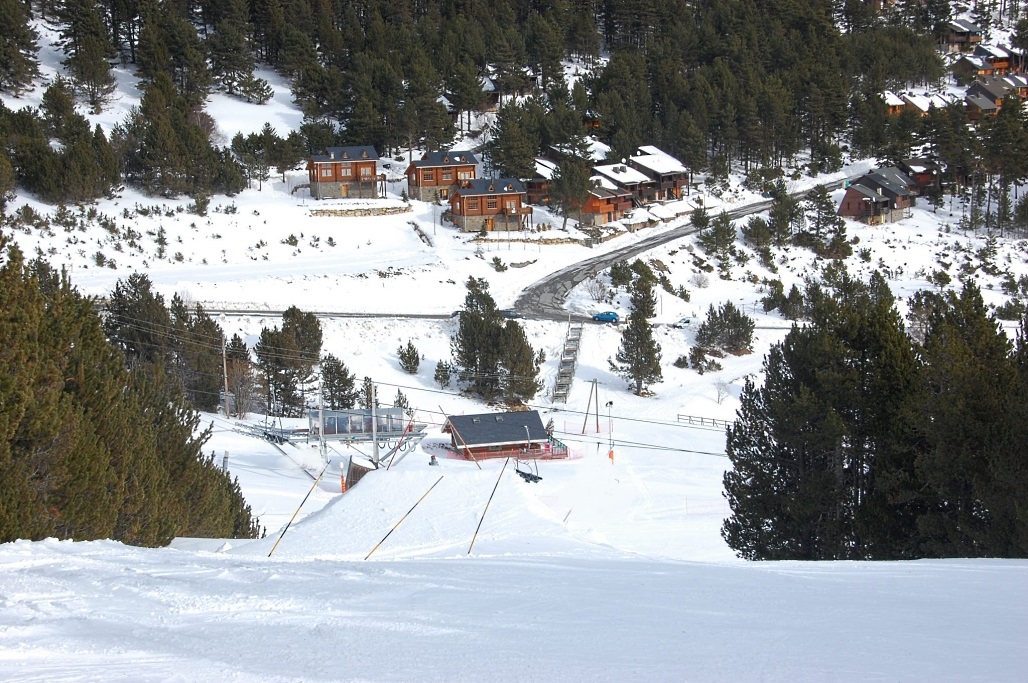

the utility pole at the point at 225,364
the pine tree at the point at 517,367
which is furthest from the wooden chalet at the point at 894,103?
the utility pole at the point at 225,364

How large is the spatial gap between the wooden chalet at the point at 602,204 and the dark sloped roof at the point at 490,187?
509 centimetres

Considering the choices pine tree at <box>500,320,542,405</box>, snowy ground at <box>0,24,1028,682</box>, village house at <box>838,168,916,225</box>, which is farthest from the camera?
village house at <box>838,168,916,225</box>

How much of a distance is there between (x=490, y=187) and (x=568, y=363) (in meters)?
18.0

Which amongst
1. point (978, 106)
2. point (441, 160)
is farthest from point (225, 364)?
point (978, 106)

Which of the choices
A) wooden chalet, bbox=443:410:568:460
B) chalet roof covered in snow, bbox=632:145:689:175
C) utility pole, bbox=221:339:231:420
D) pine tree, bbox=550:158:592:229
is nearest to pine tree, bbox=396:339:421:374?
wooden chalet, bbox=443:410:568:460

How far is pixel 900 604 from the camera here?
9234 mm

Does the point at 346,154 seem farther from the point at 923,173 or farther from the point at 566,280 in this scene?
the point at 923,173

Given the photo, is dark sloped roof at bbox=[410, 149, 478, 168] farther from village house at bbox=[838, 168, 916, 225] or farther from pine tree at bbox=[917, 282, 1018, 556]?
pine tree at bbox=[917, 282, 1018, 556]

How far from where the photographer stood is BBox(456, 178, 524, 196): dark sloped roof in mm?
58219

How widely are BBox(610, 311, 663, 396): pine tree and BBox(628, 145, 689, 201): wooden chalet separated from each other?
27.0 metres

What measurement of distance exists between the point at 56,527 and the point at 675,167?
60762 mm


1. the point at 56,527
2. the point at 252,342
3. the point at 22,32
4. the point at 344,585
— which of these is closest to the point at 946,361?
the point at 344,585

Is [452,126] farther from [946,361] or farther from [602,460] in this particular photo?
[946,361]

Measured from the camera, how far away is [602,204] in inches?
2475
